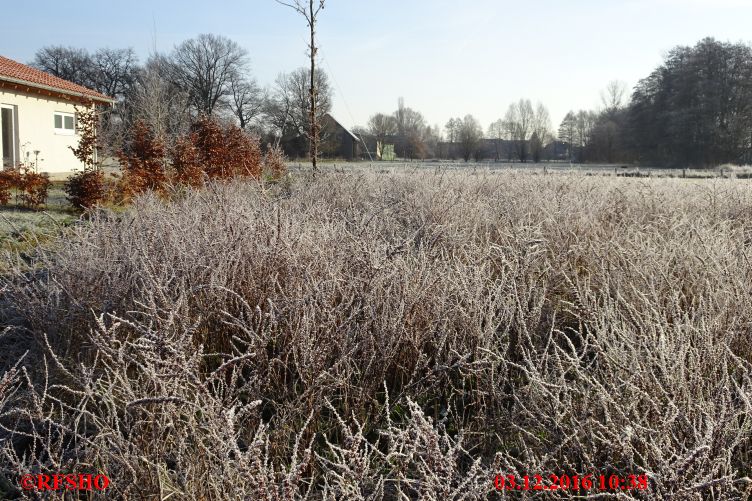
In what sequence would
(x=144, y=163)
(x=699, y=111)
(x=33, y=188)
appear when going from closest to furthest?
(x=144, y=163) → (x=33, y=188) → (x=699, y=111)

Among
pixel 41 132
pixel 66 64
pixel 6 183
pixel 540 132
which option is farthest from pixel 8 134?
pixel 540 132

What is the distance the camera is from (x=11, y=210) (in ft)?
37.0

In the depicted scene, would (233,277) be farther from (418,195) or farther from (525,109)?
(525,109)

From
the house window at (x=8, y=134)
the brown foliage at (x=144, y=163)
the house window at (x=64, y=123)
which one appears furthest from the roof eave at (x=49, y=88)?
the brown foliage at (x=144, y=163)

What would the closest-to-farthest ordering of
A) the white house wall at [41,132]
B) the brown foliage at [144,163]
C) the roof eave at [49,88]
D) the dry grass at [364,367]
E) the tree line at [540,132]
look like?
the dry grass at [364,367], the brown foliage at [144,163], the roof eave at [49,88], the white house wall at [41,132], the tree line at [540,132]

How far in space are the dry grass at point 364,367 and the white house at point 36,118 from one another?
16412 millimetres

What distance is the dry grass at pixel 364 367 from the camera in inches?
66.9

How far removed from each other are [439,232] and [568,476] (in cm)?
283

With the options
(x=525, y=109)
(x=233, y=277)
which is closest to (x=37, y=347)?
(x=233, y=277)

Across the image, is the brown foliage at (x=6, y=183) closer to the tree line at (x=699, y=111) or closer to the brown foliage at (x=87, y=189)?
the brown foliage at (x=87, y=189)

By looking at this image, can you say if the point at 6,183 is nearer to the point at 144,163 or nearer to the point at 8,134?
the point at 144,163

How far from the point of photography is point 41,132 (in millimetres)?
19641

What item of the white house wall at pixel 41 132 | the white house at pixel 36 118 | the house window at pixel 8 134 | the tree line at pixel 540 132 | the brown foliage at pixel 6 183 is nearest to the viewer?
the brown foliage at pixel 6 183

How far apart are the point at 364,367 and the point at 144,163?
34.0 ft
